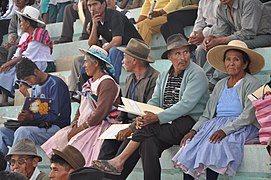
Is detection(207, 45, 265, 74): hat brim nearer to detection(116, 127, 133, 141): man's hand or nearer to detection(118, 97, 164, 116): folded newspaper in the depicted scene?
detection(118, 97, 164, 116): folded newspaper

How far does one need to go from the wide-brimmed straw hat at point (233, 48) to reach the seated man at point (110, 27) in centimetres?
168

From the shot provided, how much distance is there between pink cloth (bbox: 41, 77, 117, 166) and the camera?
7848 millimetres

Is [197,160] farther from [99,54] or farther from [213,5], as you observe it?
[213,5]

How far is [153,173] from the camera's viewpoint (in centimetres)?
693

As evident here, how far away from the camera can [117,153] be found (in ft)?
24.1

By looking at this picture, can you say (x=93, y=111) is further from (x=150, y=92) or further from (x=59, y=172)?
(x=59, y=172)

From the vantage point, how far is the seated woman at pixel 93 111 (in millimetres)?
7887

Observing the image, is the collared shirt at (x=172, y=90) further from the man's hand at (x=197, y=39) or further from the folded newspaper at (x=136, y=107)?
the man's hand at (x=197, y=39)

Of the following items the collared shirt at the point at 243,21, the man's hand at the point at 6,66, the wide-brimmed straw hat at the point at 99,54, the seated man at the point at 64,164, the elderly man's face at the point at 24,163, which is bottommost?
the elderly man's face at the point at 24,163

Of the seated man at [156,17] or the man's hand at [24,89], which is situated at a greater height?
the seated man at [156,17]

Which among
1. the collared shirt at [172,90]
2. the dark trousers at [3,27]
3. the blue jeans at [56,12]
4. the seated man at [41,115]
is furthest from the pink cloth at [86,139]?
the dark trousers at [3,27]

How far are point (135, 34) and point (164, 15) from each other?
0.51 m

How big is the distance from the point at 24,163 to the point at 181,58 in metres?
1.58

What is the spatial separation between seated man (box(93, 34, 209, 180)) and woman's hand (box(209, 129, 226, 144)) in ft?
1.50
